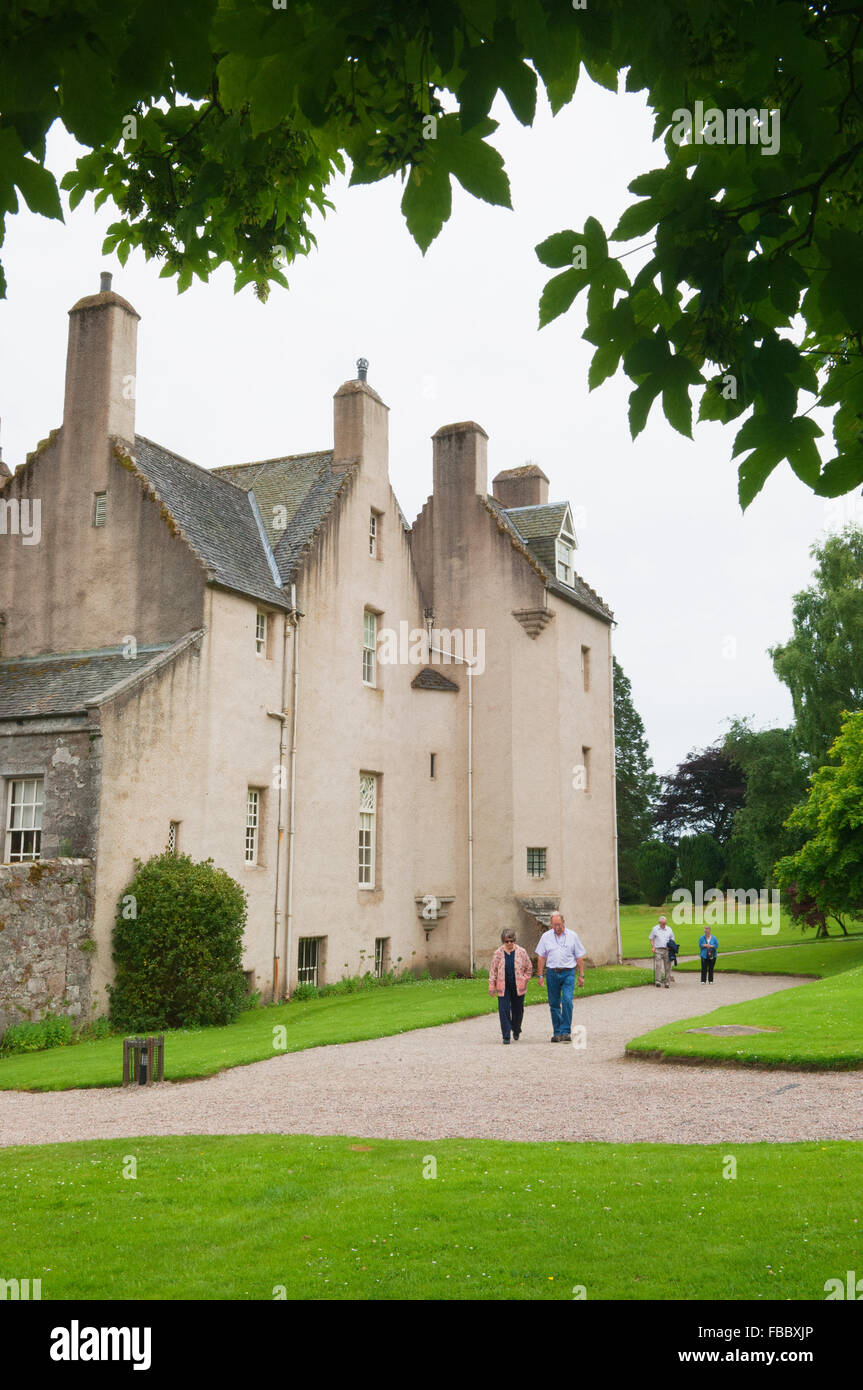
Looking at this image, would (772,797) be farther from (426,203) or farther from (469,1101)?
(426,203)

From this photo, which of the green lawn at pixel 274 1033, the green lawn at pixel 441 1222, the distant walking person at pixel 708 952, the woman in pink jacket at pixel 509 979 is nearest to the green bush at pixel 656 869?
the distant walking person at pixel 708 952

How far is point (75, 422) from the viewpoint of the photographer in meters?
25.0

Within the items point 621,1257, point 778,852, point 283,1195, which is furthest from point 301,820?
point 778,852

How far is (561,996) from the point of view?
1789 cm

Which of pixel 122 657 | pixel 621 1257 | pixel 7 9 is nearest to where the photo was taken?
pixel 7 9

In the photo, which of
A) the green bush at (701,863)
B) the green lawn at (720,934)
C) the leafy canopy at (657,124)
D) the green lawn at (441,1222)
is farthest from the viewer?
the green bush at (701,863)

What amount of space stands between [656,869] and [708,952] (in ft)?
125

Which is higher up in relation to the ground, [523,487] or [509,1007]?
[523,487]

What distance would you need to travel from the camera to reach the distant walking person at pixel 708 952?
97.1 ft

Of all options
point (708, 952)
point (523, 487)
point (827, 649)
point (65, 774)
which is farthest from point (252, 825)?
point (827, 649)

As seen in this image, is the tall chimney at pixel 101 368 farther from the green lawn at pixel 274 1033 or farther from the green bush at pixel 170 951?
the green lawn at pixel 274 1033

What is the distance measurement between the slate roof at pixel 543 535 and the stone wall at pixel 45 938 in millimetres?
16337
